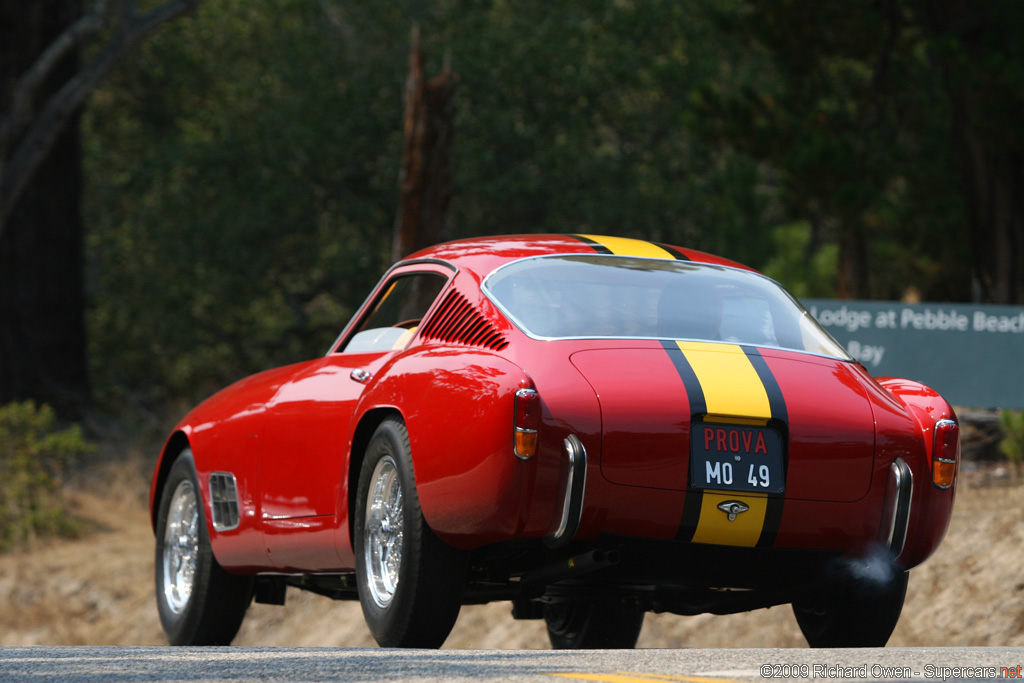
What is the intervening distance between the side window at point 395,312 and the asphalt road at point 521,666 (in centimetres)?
159

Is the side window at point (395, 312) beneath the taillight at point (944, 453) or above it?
above

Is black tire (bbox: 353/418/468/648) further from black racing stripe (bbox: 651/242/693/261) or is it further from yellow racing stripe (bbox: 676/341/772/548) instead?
black racing stripe (bbox: 651/242/693/261)

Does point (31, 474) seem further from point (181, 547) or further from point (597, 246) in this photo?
point (597, 246)

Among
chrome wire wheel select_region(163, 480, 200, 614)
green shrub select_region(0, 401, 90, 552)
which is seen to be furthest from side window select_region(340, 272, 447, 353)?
green shrub select_region(0, 401, 90, 552)

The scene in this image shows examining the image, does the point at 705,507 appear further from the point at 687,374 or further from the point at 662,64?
the point at 662,64

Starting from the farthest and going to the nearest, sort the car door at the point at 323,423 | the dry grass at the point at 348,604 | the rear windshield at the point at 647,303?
the dry grass at the point at 348,604 < the car door at the point at 323,423 < the rear windshield at the point at 647,303

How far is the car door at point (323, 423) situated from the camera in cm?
598

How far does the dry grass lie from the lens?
28.3 feet

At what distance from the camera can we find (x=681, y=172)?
2570cm

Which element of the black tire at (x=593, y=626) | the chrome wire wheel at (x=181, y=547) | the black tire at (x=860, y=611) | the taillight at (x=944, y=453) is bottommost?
the black tire at (x=593, y=626)

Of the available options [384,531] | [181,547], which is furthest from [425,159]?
[384,531]

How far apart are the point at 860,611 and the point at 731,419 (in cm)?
127

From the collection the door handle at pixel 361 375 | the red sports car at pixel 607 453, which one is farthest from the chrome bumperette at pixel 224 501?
the door handle at pixel 361 375

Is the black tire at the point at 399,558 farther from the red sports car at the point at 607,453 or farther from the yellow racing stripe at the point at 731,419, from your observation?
the yellow racing stripe at the point at 731,419
